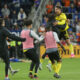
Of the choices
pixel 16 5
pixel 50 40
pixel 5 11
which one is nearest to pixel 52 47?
pixel 50 40

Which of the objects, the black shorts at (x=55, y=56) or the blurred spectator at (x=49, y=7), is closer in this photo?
the black shorts at (x=55, y=56)

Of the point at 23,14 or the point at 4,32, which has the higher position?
the point at 4,32

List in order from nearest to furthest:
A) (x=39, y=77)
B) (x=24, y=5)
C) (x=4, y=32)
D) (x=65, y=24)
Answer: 1. (x=4, y=32)
2. (x=39, y=77)
3. (x=65, y=24)
4. (x=24, y=5)

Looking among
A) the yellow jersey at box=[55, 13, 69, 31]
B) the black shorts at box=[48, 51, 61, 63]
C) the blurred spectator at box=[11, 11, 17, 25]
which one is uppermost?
the yellow jersey at box=[55, 13, 69, 31]

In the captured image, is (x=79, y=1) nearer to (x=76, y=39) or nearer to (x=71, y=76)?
(x=76, y=39)

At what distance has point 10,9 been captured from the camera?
3048cm

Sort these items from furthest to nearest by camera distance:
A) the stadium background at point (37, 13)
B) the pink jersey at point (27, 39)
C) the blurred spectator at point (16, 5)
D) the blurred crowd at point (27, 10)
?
the blurred spectator at point (16, 5), the blurred crowd at point (27, 10), the stadium background at point (37, 13), the pink jersey at point (27, 39)

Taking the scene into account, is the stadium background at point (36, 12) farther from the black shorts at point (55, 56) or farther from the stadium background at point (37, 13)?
the black shorts at point (55, 56)

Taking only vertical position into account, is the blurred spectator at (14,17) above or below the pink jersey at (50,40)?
below

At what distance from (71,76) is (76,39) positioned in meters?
12.8

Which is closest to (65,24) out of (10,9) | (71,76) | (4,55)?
(71,76)

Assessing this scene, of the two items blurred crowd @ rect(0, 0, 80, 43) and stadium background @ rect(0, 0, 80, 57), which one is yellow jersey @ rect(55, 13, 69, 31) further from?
blurred crowd @ rect(0, 0, 80, 43)

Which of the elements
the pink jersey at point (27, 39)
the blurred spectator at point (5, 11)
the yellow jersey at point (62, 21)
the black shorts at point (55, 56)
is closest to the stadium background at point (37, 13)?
the blurred spectator at point (5, 11)

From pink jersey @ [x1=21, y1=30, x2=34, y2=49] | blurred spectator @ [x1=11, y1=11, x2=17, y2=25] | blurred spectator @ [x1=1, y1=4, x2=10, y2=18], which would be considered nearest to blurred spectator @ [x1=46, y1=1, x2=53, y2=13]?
blurred spectator @ [x1=11, y1=11, x2=17, y2=25]
